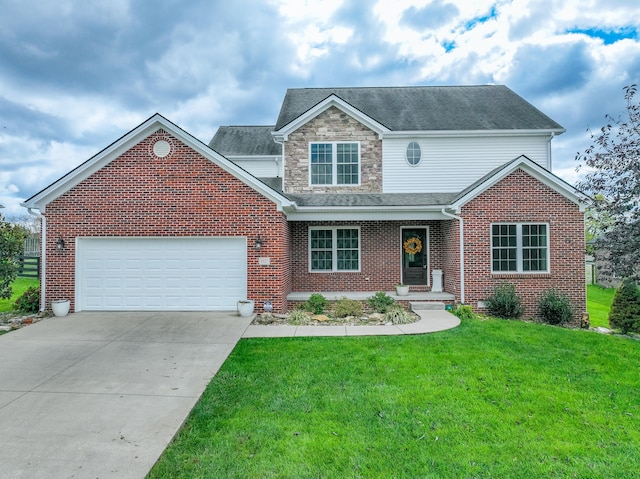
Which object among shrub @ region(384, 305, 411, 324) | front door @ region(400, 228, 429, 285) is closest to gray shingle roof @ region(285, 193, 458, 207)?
front door @ region(400, 228, 429, 285)

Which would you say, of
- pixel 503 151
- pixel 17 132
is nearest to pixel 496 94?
pixel 503 151

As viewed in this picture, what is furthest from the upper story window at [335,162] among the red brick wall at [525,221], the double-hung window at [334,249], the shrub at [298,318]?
the shrub at [298,318]

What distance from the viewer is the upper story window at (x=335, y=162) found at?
13.3 metres

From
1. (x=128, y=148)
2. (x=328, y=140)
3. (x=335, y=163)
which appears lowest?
(x=128, y=148)

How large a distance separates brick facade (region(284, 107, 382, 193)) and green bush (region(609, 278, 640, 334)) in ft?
28.3

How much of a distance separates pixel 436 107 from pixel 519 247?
279 inches

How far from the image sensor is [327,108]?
13.3m

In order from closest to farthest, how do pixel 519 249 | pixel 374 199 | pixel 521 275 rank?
pixel 521 275 < pixel 519 249 < pixel 374 199

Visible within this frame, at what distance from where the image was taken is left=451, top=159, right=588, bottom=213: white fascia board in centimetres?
1083

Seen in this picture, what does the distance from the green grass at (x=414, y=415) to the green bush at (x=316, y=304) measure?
141 inches

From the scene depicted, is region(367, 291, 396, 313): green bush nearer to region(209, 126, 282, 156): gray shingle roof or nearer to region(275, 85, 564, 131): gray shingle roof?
region(275, 85, 564, 131): gray shingle roof

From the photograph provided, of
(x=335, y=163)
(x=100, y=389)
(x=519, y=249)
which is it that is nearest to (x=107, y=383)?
(x=100, y=389)

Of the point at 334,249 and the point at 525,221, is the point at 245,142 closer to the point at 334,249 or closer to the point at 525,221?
the point at 334,249

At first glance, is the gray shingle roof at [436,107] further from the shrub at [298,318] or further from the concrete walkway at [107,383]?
the concrete walkway at [107,383]
